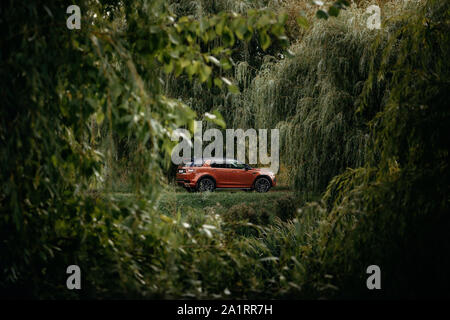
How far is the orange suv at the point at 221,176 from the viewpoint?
38.4ft

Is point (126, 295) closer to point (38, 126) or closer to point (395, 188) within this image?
point (38, 126)

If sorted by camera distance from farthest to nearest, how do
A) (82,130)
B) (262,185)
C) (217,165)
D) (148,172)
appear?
(262,185)
(217,165)
(82,130)
(148,172)

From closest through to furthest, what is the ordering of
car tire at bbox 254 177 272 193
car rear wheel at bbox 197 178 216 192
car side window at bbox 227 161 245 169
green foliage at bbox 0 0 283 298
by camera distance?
1. green foliage at bbox 0 0 283 298
2. car rear wheel at bbox 197 178 216 192
3. car side window at bbox 227 161 245 169
4. car tire at bbox 254 177 272 193

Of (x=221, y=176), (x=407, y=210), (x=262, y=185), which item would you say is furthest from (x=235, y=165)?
(x=407, y=210)

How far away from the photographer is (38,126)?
69.8 inches

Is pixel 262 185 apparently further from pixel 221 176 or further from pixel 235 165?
pixel 221 176

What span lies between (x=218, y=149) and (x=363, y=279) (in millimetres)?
8437

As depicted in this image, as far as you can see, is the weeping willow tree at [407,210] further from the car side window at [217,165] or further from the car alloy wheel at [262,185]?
the car alloy wheel at [262,185]

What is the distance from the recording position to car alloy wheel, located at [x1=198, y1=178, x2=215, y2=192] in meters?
11.9

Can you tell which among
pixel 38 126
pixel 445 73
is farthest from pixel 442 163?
pixel 38 126

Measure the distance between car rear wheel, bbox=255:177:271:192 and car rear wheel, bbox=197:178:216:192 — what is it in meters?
1.53

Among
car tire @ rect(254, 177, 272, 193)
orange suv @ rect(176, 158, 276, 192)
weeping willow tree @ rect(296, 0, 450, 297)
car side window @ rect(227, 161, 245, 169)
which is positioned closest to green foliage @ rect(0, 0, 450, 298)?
weeping willow tree @ rect(296, 0, 450, 297)

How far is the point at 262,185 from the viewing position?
12914 millimetres

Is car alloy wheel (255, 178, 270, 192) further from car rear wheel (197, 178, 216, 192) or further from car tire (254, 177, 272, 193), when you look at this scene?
car rear wheel (197, 178, 216, 192)
